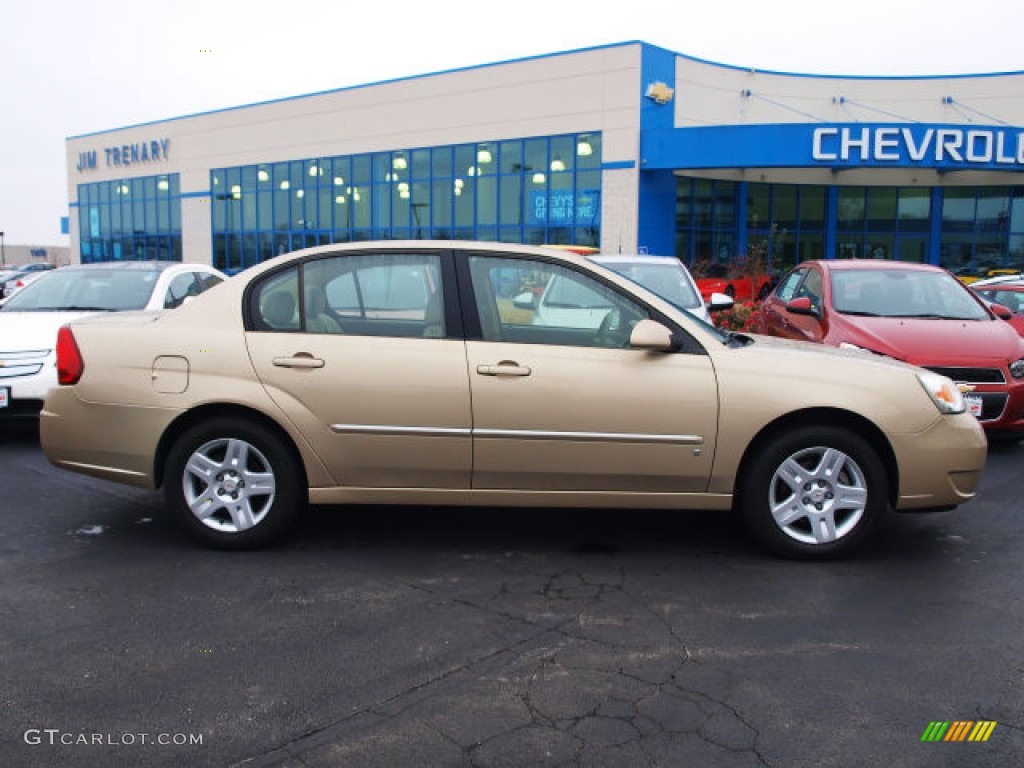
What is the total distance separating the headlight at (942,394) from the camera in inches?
189

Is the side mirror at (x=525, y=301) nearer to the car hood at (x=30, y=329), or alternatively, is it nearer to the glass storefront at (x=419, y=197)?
the car hood at (x=30, y=329)

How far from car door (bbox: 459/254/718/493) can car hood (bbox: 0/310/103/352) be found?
4.28 m

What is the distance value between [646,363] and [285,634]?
2213mm

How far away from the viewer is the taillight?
196 inches

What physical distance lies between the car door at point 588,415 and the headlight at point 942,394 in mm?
1178

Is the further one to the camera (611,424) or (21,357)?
(21,357)

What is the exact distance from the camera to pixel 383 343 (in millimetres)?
4801

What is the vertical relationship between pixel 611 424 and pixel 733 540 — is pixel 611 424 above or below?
above

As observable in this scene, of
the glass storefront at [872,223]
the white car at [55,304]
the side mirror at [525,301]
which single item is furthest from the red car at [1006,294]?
the glass storefront at [872,223]

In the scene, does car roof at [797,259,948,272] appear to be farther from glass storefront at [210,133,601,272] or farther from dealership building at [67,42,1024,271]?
glass storefront at [210,133,601,272]

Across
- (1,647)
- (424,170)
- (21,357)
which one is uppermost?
(424,170)

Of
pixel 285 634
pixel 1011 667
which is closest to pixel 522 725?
pixel 285 634

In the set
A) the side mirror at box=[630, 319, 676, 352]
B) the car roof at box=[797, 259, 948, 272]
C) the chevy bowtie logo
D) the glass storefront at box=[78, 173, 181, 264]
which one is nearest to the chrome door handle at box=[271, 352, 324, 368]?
the side mirror at box=[630, 319, 676, 352]

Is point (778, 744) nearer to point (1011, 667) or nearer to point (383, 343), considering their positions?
point (1011, 667)
